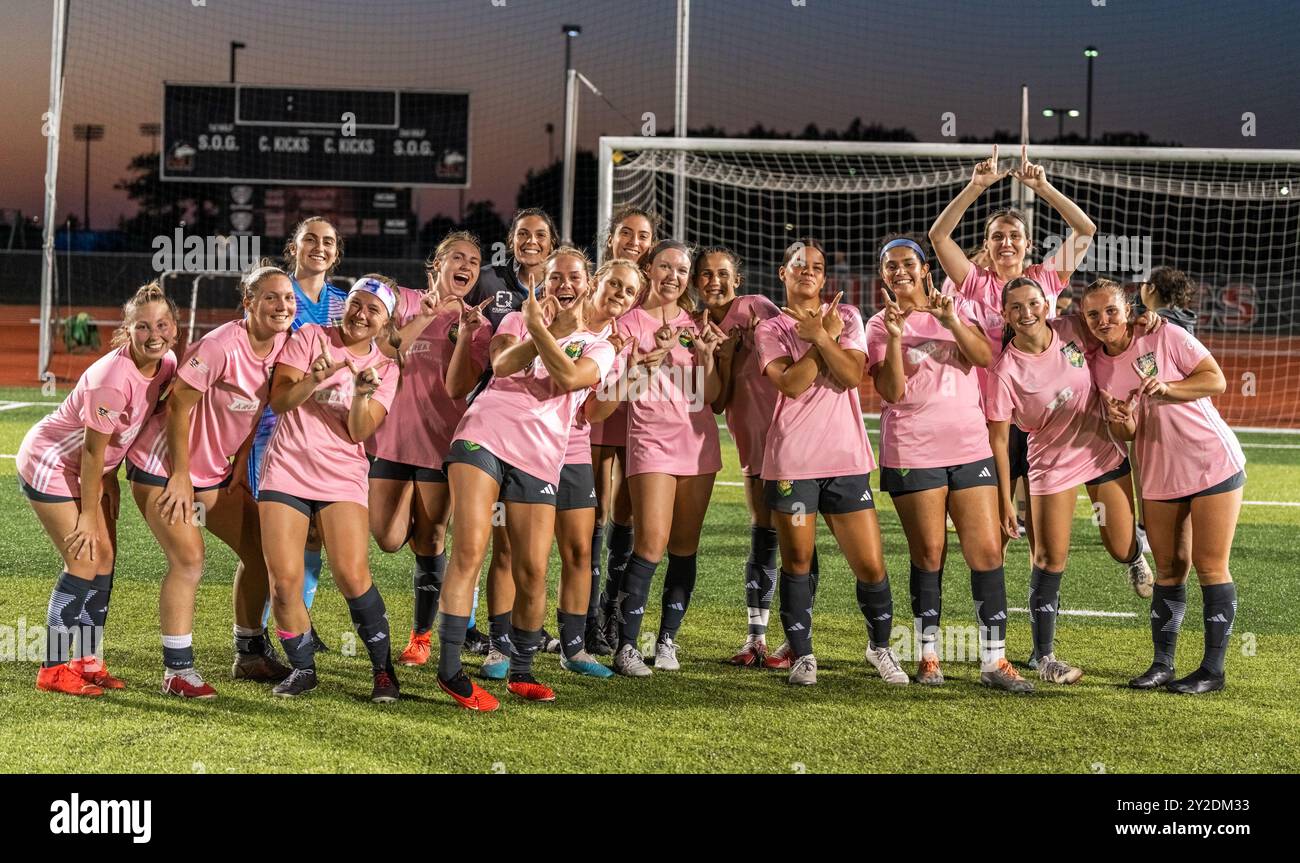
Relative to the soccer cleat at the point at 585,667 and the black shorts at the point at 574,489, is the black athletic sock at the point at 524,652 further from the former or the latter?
the black shorts at the point at 574,489

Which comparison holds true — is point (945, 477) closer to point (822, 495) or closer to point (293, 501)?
point (822, 495)

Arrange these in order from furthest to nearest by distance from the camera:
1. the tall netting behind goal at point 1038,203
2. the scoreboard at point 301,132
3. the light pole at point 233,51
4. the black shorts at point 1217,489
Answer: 1. the scoreboard at point 301,132
2. the light pole at point 233,51
3. the tall netting behind goal at point 1038,203
4. the black shorts at point 1217,489

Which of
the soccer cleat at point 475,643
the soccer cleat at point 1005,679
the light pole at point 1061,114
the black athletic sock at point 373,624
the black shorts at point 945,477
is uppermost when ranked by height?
the light pole at point 1061,114

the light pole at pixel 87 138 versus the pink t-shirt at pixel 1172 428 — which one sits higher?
the light pole at pixel 87 138

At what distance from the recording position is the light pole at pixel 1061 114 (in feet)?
113

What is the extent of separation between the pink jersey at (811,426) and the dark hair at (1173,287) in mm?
1989

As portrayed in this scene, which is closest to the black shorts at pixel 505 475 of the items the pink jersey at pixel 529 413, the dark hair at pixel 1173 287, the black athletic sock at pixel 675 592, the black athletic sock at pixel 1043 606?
the pink jersey at pixel 529 413

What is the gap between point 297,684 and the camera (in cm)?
485

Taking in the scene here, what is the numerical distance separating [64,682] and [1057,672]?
155 inches

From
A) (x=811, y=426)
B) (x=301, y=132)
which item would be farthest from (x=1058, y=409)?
(x=301, y=132)

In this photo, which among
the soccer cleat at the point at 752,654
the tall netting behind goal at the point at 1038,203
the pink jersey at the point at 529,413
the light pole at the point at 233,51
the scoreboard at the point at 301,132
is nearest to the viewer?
the pink jersey at the point at 529,413

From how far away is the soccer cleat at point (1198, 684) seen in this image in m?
5.13

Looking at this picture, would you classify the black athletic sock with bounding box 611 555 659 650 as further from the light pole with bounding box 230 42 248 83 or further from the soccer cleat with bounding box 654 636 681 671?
the light pole with bounding box 230 42 248 83

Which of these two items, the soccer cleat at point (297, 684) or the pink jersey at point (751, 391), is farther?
the pink jersey at point (751, 391)
